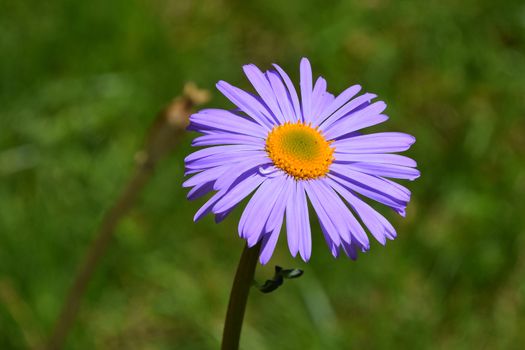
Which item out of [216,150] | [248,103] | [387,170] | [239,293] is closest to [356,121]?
[387,170]

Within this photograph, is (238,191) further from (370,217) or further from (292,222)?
(370,217)

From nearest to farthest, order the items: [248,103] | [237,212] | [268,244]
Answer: [268,244] → [248,103] → [237,212]

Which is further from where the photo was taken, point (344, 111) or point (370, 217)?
point (344, 111)

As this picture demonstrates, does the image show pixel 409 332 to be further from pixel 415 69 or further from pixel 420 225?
pixel 415 69

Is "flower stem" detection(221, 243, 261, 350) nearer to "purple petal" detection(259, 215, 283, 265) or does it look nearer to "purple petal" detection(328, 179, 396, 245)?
"purple petal" detection(259, 215, 283, 265)

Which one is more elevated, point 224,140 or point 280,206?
point 224,140

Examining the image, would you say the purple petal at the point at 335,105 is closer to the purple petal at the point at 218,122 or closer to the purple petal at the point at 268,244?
the purple petal at the point at 218,122

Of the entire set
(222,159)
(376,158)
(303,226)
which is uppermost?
(376,158)

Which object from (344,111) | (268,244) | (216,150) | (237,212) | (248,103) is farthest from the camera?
(237,212)
